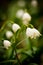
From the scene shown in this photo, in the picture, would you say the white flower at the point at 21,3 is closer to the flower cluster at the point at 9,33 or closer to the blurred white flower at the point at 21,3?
the blurred white flower at the point at 21,3

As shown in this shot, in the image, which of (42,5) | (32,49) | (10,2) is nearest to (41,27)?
(32,49)

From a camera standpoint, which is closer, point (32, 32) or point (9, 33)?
point (32, 32)

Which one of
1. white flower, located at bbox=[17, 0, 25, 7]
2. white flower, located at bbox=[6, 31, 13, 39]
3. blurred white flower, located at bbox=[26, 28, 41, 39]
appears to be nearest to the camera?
blurred white flower, located at bbox=[26, 28, 41, 39]

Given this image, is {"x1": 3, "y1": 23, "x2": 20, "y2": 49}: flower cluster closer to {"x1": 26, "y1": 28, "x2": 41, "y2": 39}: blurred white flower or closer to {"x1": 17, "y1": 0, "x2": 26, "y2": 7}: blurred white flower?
{"x1": 26, "y1": 28, "x2": 41, "y2": 39}: blurred white flower

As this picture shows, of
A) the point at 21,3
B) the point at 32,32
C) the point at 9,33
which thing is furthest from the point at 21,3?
the point at 32,32

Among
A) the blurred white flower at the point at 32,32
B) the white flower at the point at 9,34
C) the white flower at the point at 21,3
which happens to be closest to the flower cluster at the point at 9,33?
the white flower at the point at 9,34

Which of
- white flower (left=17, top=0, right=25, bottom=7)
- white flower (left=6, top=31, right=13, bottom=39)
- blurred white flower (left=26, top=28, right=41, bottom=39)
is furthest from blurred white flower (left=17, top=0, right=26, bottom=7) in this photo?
blurred white flower (left=26, top=28, right=41, bottom=39)

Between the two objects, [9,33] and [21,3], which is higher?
[21,3]

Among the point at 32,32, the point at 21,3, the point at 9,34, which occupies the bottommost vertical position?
the point at 32,32

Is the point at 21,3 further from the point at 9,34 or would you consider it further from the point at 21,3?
the point at 9,34

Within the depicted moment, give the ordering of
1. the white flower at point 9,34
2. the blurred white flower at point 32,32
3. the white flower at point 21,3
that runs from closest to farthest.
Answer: the blurred white flower at point 32,32 → the white flower at point 9,34 → the white flower at point 21,3

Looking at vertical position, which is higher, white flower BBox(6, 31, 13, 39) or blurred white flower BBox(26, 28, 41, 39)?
white flower BBox(6, 31, 13, 39)

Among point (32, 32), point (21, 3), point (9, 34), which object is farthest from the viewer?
point (21, 3)
